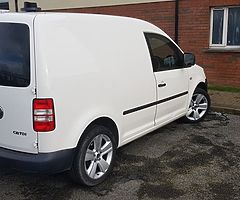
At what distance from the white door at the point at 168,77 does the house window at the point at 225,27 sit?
395 centimetres

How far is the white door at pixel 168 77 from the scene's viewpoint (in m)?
4.45

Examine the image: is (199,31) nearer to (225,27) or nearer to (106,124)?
(225,27)

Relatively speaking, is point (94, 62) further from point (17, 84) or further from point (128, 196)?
point (128, 196)

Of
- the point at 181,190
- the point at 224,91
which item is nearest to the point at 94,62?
the point at 181,190

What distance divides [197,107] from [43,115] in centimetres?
361

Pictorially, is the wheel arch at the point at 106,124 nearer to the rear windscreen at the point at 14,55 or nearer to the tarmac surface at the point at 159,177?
the tarmac surface at the point at 159,177

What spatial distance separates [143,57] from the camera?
4.18 metres

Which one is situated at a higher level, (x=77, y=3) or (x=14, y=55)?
(x=77, y=3)

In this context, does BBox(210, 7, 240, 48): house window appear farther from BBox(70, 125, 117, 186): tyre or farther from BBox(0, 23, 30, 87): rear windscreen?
BBox(0, 23, 30, 87): rear windscreen

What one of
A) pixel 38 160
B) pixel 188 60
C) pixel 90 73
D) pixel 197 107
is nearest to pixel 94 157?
pixel 38 160

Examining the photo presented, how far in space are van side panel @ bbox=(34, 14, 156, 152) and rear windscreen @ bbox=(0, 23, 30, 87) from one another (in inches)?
5.5

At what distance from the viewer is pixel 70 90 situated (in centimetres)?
312

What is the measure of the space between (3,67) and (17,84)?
10.9 inches

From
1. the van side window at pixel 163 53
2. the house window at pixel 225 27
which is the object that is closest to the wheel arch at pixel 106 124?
the van side window at pixel 163 53
